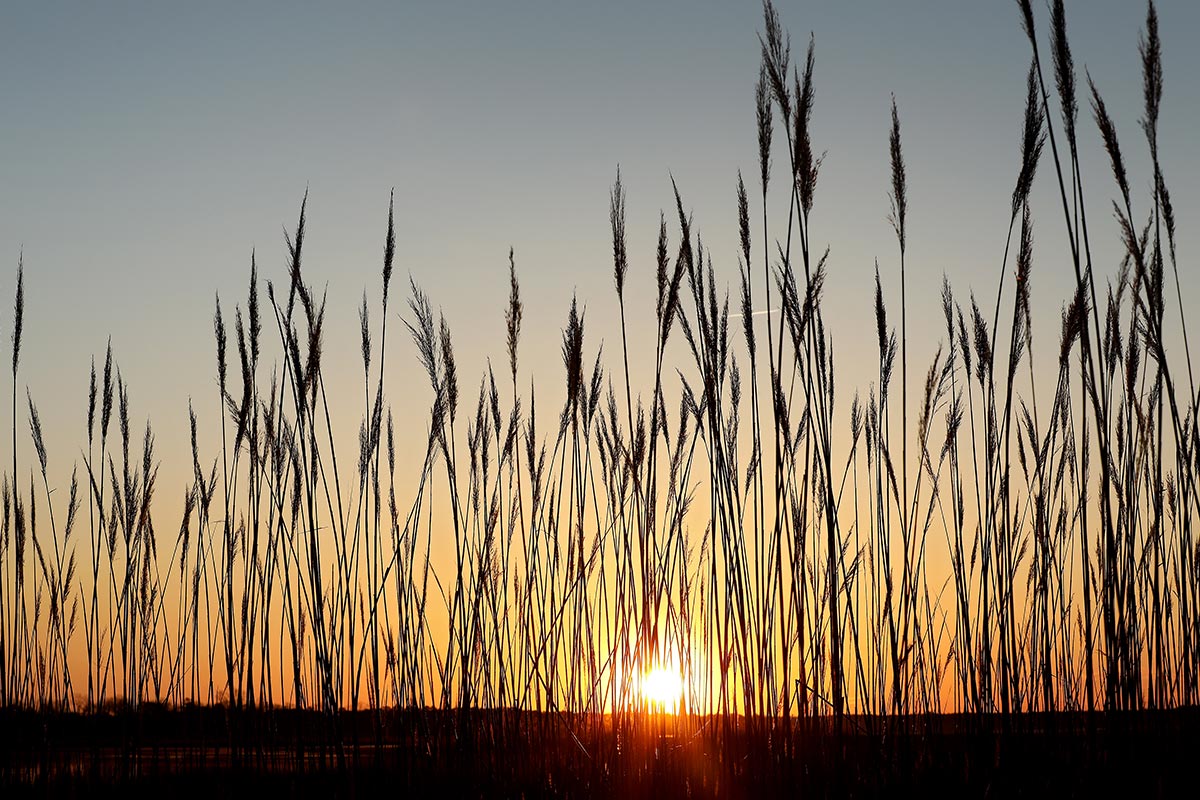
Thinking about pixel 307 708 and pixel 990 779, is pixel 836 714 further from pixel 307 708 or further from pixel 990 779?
pixel 307 708

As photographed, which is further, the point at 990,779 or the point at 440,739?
the point at 440,739

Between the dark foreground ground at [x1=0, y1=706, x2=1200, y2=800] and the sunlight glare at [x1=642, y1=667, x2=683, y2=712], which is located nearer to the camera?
the dark foreground ground at [x1=0, y1=706, x2=1200, y2=800]

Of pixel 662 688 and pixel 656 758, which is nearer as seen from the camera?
pixel 656 758

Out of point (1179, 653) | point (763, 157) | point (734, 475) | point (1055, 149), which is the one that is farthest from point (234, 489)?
point (1179, 653)

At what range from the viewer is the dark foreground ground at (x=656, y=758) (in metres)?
2.03

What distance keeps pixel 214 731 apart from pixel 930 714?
1970mm

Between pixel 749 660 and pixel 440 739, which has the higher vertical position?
pixel 749 660

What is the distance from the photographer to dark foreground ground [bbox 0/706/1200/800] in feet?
6.65

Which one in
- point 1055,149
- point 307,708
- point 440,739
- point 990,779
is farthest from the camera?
point 307,708

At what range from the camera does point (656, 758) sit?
2178mm

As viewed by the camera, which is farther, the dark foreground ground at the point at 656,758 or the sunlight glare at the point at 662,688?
the sunlight glare at the point at 662,688

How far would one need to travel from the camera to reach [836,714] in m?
1.93

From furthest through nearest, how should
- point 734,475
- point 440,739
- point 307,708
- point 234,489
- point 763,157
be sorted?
1. point 234,489
2. point 307,708
3. point 440,739
4. point 734,475
5. point 763,157

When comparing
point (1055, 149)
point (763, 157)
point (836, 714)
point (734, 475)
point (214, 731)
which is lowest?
point (214, 731)
